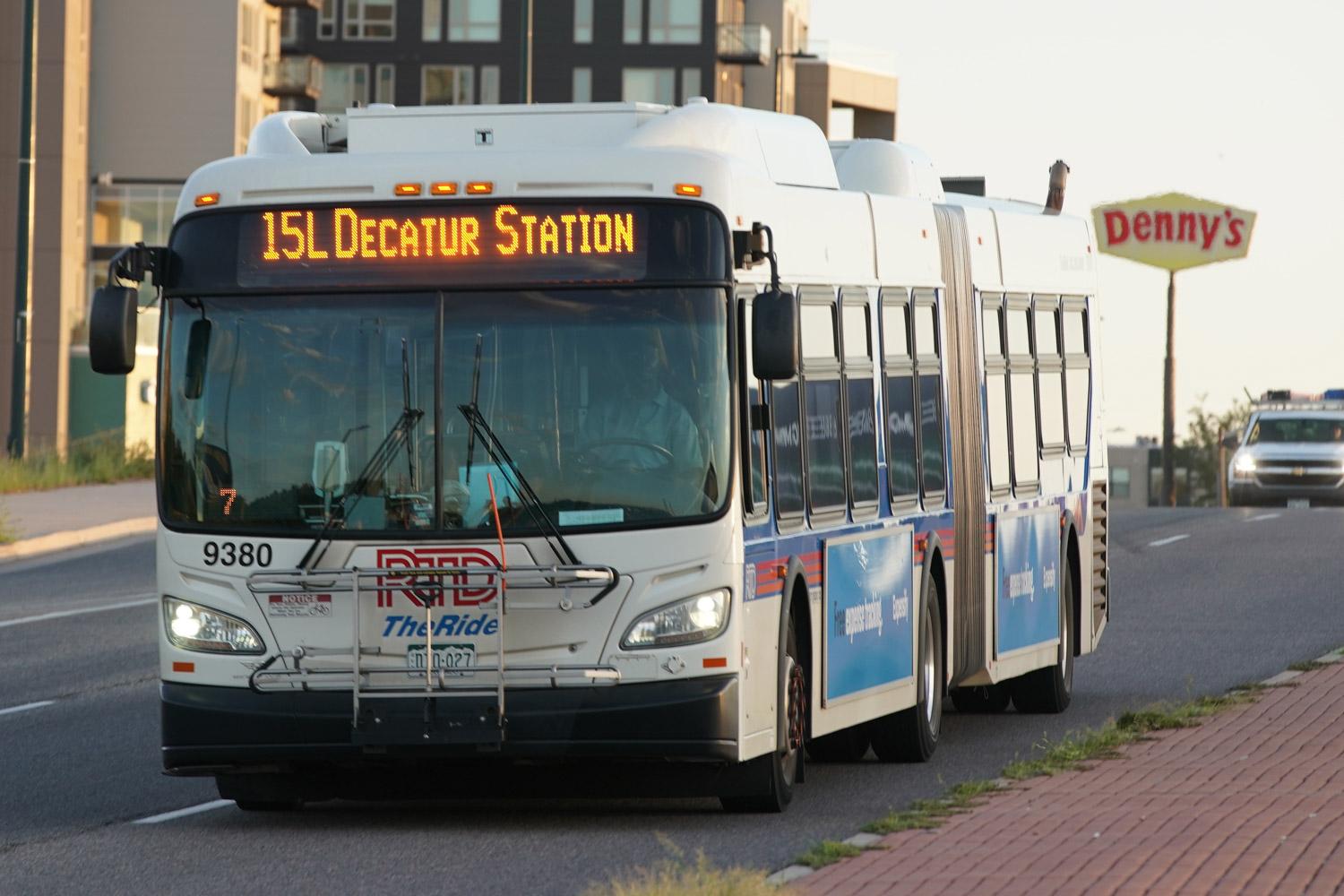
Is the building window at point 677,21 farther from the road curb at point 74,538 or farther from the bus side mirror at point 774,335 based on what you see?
the bus side mirror at point 774,335

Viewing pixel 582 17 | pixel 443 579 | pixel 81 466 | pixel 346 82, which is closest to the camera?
pixel 443 579

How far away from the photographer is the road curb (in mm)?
30000

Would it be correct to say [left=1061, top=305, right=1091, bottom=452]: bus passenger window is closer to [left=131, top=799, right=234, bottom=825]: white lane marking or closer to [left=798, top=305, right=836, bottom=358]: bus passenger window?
[left=798, top=305, right=836, bottom=358]: bus passenger window

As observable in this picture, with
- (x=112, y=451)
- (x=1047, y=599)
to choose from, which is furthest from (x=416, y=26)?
(x=1047, y=599)

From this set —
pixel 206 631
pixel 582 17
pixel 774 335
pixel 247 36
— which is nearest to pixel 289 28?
pixel 582 17

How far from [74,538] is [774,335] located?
75.0 feet

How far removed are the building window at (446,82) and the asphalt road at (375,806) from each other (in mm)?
76059

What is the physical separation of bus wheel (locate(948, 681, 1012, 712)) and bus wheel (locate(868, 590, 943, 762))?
269 cm

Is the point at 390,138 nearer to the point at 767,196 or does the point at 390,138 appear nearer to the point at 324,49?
the point at 767,196

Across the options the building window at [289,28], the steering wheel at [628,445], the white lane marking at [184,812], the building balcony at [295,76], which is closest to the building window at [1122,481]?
the building balcony at [295,76]

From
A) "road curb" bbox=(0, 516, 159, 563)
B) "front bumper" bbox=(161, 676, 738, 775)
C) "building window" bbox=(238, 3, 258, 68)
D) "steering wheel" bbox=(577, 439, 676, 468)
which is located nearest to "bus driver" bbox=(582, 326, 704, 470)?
"steering wheel" bbox=(577, 439, 676, 468)

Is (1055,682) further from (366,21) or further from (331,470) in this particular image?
(366,21)

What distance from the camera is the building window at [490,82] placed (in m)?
97.6

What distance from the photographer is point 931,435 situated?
13336 millimetres
